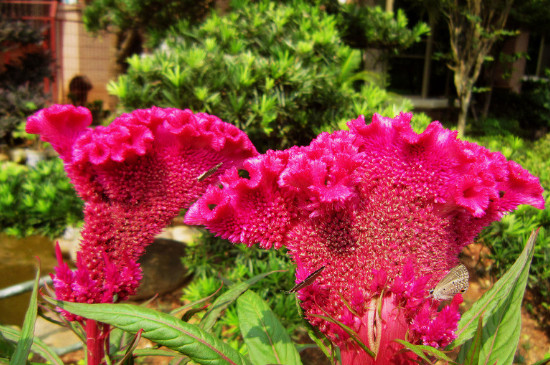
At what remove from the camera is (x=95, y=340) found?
1.03 meters

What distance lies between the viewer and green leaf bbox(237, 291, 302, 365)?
1.05m

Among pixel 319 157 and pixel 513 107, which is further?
pixel 513 107

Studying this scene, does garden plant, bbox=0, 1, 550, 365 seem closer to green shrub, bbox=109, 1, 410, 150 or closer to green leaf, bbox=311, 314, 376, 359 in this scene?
green leaf, bbox=311, 314, 376, 359

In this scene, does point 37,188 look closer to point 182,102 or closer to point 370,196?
point 182,102

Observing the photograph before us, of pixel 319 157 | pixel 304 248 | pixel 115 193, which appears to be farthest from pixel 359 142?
pixel 115 193

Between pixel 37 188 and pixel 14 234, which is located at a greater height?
pixel 37 188

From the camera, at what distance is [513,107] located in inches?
430

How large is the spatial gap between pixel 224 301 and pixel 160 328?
0.31 meters

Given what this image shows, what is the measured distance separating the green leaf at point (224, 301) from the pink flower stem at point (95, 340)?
0.25m

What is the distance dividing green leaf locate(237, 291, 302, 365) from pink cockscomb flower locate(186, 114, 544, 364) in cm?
26

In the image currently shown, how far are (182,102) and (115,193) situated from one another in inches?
68.8

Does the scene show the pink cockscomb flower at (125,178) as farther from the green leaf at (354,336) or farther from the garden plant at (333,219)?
the green leaf at (354,336)

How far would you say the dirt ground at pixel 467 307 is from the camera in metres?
2.63

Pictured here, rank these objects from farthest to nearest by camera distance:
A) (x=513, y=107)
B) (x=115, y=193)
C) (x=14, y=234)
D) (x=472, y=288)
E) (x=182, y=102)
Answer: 1. (x=513, y=107)
2. (x=14, y=234)
3. (x=472, y=288)
4. (x=182, y=102)
5. (x=115, y=193)
